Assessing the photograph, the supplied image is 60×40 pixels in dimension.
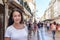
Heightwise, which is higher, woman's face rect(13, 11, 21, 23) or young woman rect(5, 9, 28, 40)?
woman's face rect(13, 11, 21, 23)

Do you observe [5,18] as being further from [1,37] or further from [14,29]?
[14,29]

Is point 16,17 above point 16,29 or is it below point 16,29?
above

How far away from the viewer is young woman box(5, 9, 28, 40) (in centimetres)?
206

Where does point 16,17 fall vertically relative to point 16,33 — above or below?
above

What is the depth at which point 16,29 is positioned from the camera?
2.10 metres

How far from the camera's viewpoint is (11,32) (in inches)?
82.1

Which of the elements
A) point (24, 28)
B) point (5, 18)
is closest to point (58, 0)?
point (5, 18)

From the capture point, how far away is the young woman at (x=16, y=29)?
206 centimetres

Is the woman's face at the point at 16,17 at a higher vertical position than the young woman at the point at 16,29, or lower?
higher

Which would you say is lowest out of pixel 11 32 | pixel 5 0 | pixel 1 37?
pixel 1 37

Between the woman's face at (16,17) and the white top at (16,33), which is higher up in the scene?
the woman's face at (16,17)

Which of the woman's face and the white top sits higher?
Answer: the woman's face

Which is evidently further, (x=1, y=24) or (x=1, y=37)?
(x=1, y=24)

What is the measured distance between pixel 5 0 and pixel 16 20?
850 cm
